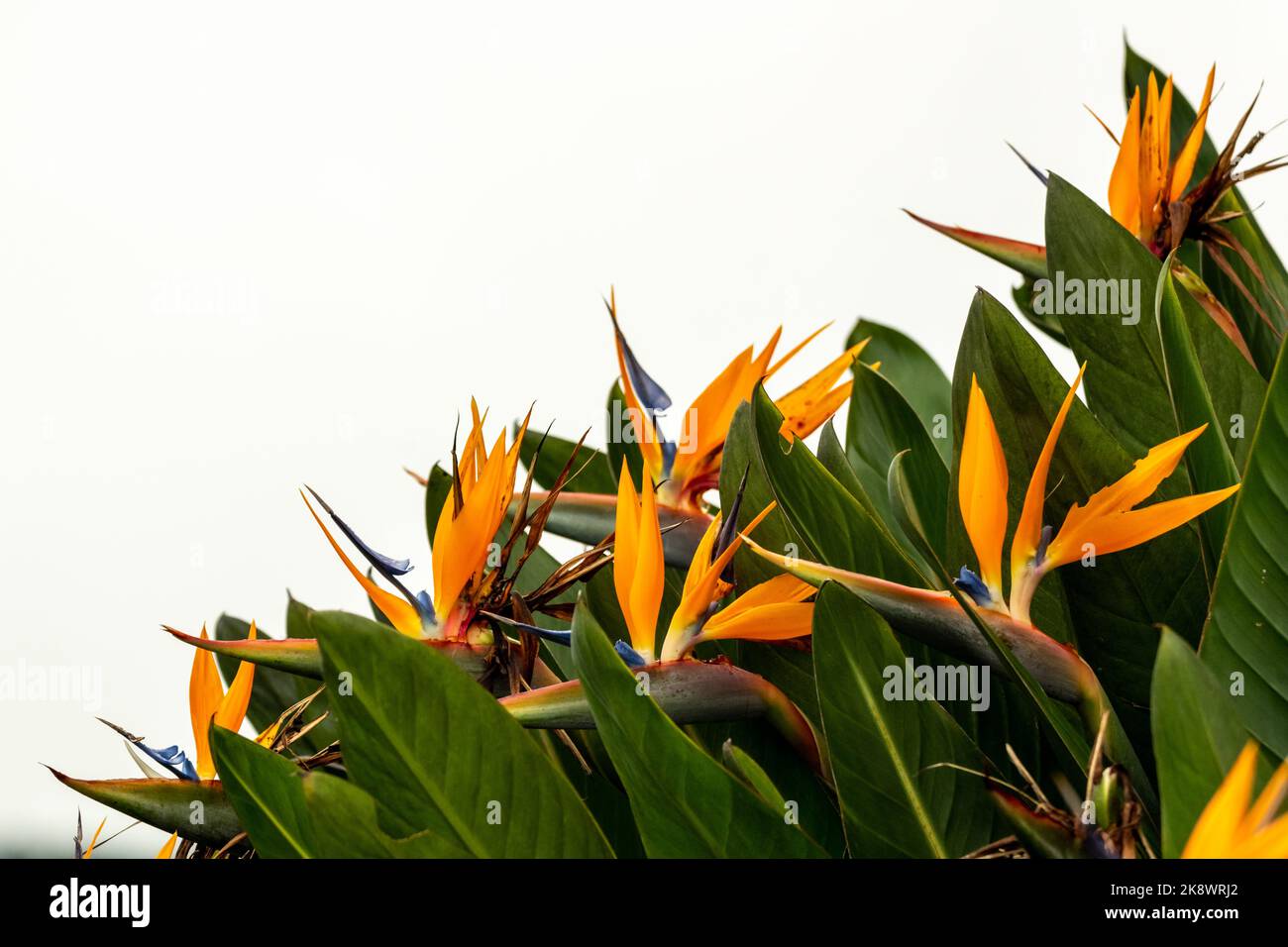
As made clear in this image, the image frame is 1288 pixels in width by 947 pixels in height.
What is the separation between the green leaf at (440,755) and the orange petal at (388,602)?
12 cm

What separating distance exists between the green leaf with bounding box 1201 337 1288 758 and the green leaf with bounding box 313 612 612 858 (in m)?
0.26

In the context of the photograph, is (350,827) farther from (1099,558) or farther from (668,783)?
(1099,558)

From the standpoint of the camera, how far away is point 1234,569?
0.46 metres

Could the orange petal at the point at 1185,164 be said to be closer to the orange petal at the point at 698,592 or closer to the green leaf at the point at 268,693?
the orange petal at the point at 698,592

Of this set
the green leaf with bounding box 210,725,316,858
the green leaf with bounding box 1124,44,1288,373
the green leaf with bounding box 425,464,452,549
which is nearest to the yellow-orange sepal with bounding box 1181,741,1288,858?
the green leaf with bounding box 210,725,316,858

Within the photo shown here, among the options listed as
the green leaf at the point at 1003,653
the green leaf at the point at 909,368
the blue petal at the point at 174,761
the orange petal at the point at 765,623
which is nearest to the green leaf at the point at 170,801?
the blue petal at the point at 174,761

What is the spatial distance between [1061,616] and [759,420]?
0.70 ft

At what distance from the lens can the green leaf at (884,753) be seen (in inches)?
17.8

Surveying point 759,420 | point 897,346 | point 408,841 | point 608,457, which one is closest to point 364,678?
point 408,841

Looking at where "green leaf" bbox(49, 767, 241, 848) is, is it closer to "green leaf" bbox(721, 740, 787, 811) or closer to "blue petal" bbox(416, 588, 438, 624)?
"blue petal" bbox(416, 588, 438, 624)

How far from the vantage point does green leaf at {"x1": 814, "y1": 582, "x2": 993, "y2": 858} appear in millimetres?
453

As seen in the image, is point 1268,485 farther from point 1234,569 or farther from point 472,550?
point 472,550

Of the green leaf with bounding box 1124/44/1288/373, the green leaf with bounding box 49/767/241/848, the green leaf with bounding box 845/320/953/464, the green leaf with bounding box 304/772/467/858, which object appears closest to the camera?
the green leaf with bounding box 304/772/467/858

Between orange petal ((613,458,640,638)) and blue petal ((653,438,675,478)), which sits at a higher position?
blue petal ((653,438,675,478))
